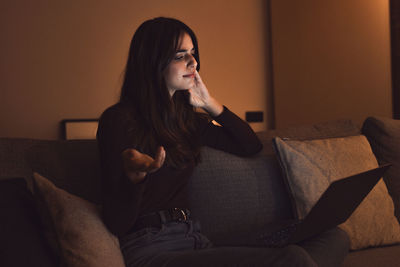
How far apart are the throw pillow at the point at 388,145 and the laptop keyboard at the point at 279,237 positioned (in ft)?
2.26

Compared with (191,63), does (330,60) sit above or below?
below

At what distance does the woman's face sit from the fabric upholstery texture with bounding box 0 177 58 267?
616mm

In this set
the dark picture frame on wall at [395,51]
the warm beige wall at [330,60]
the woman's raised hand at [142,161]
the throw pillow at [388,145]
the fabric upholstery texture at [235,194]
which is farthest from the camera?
the warm beige wall at [330,60]

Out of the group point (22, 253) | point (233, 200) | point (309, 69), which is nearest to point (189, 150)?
point (233, 200)

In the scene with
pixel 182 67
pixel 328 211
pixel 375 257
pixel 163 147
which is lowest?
pixel 375 257

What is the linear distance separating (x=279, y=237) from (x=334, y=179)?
0.45m

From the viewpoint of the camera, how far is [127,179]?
1.32 meters

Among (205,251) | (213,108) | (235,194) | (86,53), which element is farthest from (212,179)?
(86,53)

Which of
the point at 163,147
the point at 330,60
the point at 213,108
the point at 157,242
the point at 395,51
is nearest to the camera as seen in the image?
the point at 157,242

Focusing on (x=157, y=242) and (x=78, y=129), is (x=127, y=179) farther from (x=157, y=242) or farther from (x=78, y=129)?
(x=78, y=129)

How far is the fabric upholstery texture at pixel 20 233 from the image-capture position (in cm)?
125

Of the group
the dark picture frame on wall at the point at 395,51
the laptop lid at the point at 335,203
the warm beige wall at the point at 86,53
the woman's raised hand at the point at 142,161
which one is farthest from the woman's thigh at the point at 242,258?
the warm beige wall at the point at 86,53

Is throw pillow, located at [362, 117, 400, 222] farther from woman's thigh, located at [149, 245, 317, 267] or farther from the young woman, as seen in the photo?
woman's thigh, located at [149, 245, 317, 267]

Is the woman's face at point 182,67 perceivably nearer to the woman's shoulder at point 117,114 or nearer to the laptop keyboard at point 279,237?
the woman's shoulder at point 117,114
